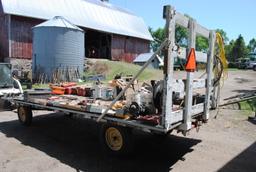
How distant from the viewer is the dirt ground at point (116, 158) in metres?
5.41

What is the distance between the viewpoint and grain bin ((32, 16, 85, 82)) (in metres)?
23.4

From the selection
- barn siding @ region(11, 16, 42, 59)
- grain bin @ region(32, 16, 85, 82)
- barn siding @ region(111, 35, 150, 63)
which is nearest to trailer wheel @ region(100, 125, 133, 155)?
grain bin @ region(32, 16, 85, 82)

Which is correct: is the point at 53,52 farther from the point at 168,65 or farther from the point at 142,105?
the point at 168,65

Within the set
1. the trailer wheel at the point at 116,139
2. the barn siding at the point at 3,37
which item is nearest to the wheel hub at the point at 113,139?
the trailer wheel at the point at 116,139

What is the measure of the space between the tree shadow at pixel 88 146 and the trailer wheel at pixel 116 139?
7.2 inches

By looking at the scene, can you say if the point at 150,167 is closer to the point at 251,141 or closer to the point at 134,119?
the point at 134,119

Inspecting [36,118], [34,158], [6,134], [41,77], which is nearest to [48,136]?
[6,134]

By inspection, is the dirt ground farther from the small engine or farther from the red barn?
the red barn

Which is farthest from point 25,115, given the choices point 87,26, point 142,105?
point 87,26

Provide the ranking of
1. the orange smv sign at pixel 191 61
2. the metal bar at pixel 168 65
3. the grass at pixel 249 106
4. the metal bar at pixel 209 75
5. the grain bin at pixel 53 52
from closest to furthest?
1. the metal bar at pixel 168 65
2. the orange smv sign at pixel 191 61
3. the metal bar at pixel 209 75
4. the grass at pixel 249 106
5. the grain bin at pixel 53 52

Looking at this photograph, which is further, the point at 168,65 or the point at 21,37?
the point at 21,37

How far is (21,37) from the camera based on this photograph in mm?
26453

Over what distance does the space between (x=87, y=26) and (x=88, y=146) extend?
84.8 feet

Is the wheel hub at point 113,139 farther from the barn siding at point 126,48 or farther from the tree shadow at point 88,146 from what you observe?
the barn siding at point 126,48
